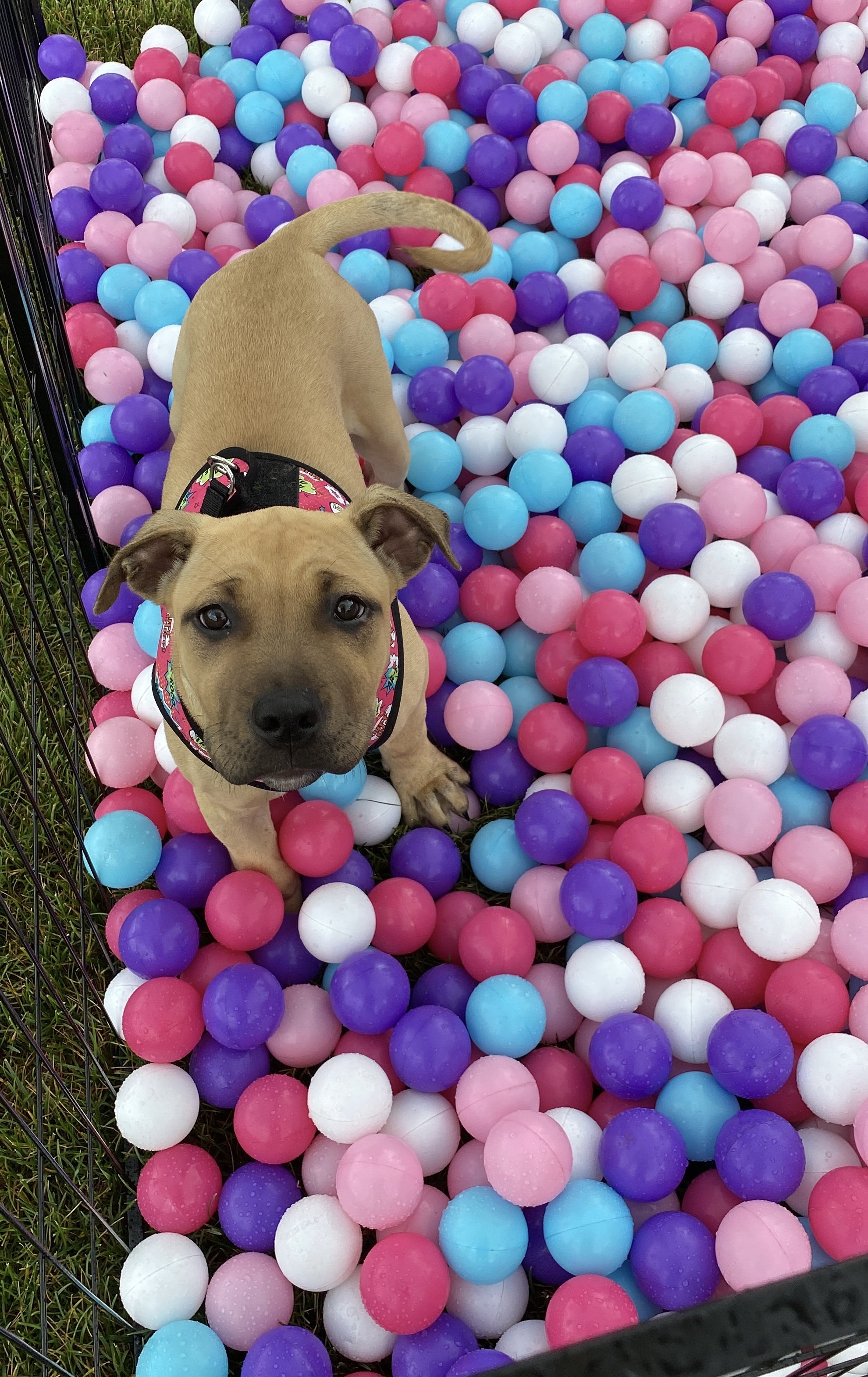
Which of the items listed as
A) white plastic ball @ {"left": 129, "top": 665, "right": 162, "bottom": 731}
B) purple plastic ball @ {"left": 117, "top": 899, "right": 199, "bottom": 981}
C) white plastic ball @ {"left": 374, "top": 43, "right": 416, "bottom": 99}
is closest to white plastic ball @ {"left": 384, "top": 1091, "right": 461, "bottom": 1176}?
purple plastic ball @ {"left": 117, "top": 899, "right": 199, "bottom": 981}

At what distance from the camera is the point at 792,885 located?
272 cm

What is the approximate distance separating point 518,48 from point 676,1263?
5.20 metres

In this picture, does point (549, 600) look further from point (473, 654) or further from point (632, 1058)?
point (632, 1058)

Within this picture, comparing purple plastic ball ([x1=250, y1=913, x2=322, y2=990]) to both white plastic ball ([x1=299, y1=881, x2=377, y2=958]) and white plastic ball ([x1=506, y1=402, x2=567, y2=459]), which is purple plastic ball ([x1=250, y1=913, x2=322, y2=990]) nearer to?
white plastic ball ([x1=299, y1=881, x2=377, y2=958])

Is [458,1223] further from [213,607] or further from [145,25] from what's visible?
[145,25]

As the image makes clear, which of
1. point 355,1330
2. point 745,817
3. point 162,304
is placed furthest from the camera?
point 162,304

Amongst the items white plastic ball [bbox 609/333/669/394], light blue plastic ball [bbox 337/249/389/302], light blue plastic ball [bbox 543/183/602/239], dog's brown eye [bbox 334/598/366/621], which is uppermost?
light blue plastic ball [bbox 543/183/602/239]

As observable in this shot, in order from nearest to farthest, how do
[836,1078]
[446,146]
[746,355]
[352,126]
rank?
[836,1078]
[746,355]
[446,146]
[352,126]

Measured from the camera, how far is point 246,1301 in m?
2.35

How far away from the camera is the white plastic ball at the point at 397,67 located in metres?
4.88

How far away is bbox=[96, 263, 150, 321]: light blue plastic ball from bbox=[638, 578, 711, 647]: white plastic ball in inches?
104

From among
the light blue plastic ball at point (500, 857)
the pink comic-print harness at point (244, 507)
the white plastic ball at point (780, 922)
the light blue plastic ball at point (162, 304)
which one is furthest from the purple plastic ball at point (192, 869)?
the light blue plastic ball at point (162, 304)

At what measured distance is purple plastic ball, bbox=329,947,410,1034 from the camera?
104 inches

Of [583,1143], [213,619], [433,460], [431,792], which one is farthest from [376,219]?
[583,1143]
